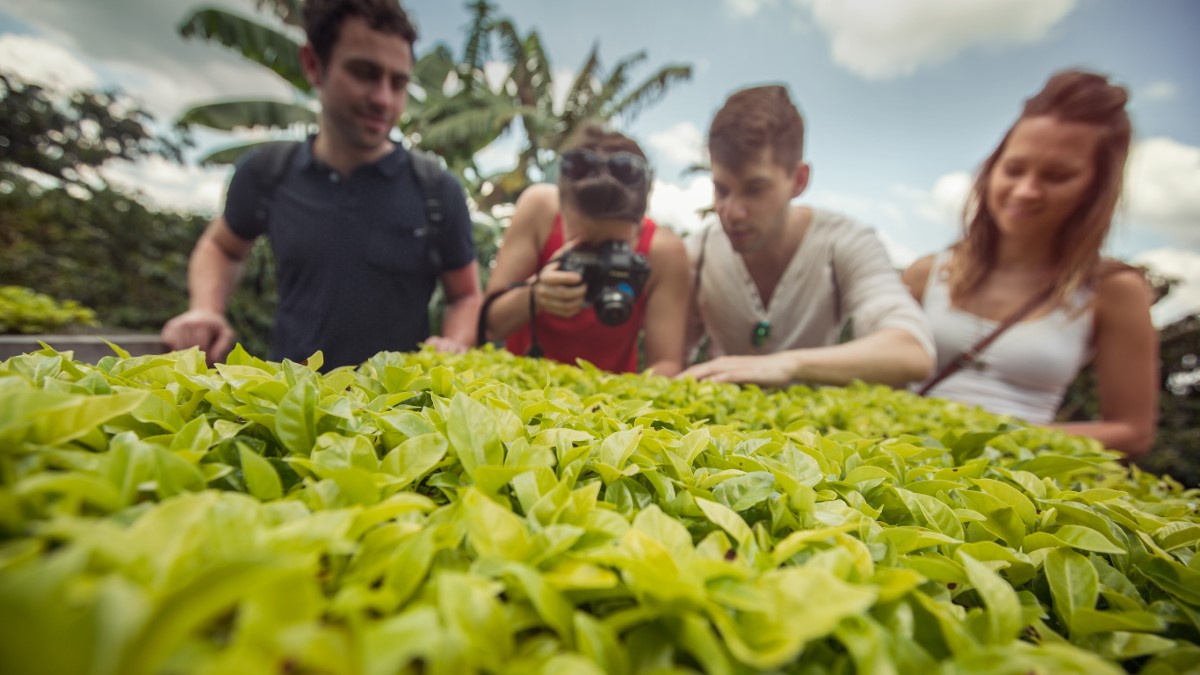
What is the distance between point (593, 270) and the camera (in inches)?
80.2

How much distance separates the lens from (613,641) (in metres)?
0.35

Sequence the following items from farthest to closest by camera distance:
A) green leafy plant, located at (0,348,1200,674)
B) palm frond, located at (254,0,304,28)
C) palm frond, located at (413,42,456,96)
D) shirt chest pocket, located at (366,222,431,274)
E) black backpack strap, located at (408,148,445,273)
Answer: palm frond, located at (413,42,456,96)
palm frond, located at (254,0,304,28)
black backpack strap, located at (408,148,445,273)
shirt chest pocket, located at (366,222,431,274)
green leafy plant, located at (0,348,1200,674)

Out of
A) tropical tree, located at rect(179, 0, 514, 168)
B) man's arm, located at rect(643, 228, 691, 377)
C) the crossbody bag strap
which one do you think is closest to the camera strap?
man's arm, located at rect(643, 228, 691, 377)

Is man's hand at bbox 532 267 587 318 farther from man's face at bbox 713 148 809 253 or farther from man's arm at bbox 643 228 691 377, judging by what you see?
man's face at bbox 713 148 809 253

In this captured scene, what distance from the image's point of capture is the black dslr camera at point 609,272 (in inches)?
78.9

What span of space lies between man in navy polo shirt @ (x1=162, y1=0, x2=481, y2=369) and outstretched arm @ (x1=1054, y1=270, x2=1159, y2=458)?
9.70 ft

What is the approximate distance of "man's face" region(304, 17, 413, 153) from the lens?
2.25 metres

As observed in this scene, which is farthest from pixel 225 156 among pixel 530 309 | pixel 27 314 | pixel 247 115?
pixel 530 309

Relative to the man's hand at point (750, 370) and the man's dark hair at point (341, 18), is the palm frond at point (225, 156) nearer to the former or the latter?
the man's dark hair at point (341, 18)

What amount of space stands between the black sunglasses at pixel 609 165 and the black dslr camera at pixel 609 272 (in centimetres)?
29

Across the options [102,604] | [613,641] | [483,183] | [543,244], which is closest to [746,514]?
[613,641]

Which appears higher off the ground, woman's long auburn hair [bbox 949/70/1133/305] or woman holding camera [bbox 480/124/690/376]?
woman's long auburn hair [bbox 949/70/1133/305]

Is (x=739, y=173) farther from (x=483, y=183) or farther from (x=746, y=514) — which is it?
(x=483, y=183)

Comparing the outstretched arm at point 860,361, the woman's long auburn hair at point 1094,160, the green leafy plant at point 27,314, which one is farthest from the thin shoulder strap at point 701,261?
the green leafy plant at point 27,314
